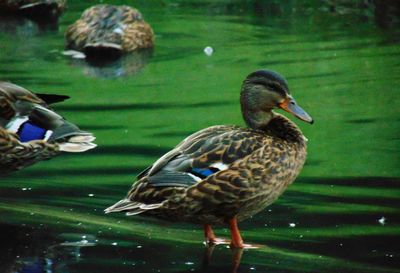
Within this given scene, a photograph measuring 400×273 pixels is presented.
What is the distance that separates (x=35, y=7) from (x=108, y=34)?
4.51m

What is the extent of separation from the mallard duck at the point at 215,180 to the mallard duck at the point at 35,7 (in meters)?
13.9

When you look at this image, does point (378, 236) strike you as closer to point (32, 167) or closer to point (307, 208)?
point (307, 208)

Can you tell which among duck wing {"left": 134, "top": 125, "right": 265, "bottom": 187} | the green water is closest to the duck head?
duck wing {"left": 134, "top": 125, "right": 265, "bottom": 187}

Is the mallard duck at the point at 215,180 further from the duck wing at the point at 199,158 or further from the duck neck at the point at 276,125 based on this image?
the duck neck at the point at 276,125

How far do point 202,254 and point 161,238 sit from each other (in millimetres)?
484

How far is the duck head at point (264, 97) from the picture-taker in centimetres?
864

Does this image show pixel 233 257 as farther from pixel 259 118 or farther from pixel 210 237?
pixel 259 118

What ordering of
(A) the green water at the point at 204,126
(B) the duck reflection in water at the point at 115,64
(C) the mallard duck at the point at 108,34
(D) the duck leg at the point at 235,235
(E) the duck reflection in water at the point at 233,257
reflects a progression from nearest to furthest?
(E) the duck reflection in water at the point at 233,257 → (A) the green water at the point at 204,126 → (D) the duck leg at the point at 235,235 → (B) the duck reflection in water at the point at 115,64 → (C) the mallard duck at the point at 108,34

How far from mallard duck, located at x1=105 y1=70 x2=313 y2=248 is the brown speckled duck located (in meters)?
13.9

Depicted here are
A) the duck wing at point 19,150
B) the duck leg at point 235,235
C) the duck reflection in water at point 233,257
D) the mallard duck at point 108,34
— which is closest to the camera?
the duck reflection in water at point 233,257

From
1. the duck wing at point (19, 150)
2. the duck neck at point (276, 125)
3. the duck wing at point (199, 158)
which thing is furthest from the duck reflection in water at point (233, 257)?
the duck wing at point (19, 150)

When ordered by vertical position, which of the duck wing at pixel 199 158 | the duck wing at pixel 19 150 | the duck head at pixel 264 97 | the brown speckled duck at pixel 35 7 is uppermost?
the duck head at pixel 264 97

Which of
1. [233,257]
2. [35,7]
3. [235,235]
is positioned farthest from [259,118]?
[35,7]

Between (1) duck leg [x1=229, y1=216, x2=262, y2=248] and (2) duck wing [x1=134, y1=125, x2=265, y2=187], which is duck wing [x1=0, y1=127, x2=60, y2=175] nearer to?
(2) duck wing [x1=134, y1=125, x2=265, y2=187]
